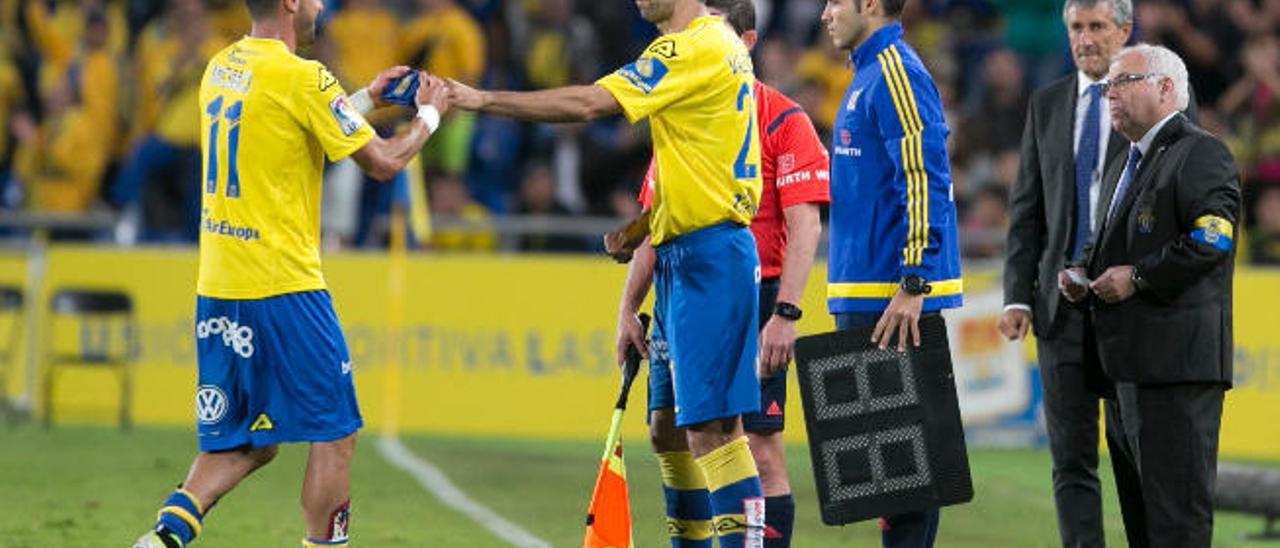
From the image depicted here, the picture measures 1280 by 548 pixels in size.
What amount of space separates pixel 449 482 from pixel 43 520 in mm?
2849

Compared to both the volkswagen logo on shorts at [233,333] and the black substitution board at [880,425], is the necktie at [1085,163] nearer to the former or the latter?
the black substitution board at [880,425]

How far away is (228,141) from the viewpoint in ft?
24.2

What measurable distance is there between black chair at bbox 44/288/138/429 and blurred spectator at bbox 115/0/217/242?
1.22 m

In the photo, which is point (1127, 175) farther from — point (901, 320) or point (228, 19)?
point (228, 19)

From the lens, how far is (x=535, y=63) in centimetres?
1900

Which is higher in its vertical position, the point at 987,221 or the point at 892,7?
the point at 892,7

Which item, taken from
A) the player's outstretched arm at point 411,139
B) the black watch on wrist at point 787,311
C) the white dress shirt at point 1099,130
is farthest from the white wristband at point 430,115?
the white dress shirt at point 1099,130

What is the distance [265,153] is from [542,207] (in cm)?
1030

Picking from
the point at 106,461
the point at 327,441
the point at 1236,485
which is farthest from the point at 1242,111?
the point at 327,441

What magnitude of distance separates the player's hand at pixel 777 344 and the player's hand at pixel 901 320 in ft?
1.05

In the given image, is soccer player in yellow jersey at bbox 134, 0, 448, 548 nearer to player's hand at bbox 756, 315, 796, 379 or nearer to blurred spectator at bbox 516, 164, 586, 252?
player's hand at bbox 756, 315, 796, 379

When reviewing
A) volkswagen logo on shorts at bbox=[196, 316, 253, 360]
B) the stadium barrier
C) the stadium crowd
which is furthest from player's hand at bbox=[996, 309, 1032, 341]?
the stadium crowd

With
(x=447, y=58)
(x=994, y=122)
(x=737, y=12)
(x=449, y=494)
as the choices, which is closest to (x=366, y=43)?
(x=447, y=58)

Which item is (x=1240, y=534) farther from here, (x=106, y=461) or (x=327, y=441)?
(x=106, y=461)
